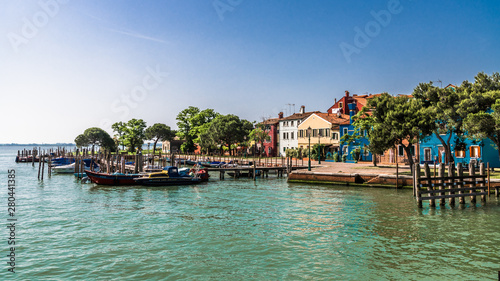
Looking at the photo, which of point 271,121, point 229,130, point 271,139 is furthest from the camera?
point 229,130

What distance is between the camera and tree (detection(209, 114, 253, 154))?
294 ft

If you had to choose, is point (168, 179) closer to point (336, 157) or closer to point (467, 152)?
point (336, 157)

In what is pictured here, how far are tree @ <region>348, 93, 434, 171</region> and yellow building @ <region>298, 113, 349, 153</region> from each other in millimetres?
24037

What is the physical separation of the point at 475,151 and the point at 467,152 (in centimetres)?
99

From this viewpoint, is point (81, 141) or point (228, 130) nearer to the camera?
point (228, 130)

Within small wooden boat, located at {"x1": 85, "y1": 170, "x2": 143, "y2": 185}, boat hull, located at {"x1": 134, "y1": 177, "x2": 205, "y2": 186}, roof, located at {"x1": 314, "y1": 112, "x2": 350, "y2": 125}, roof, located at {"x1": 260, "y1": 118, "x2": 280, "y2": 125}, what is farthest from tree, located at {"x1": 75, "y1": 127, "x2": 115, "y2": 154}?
boat hull, located at {"x1": 134, "y1": 177, "x2": 205, "y2": 186}

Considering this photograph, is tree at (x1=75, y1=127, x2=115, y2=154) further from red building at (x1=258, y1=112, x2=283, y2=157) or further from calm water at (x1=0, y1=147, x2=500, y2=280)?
calm water at (x1=0, y1=147, x2=500, y2=280)

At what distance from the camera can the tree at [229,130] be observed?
89688 mm

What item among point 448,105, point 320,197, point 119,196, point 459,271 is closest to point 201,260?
point 459,271

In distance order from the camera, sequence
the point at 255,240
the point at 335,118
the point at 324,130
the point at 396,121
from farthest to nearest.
→ the point at 335,118, the point at 324,130, the point at 396,121, the point at 255,240

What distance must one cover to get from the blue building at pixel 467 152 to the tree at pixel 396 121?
5702 mm

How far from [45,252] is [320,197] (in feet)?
70.5

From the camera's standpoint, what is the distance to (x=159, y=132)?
115875 millimetres

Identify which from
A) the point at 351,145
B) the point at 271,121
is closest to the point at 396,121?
the point at 351,145
